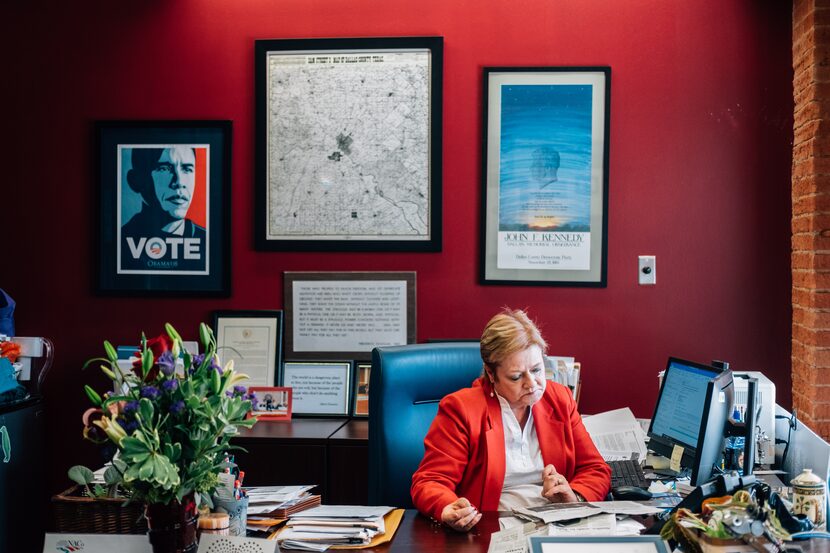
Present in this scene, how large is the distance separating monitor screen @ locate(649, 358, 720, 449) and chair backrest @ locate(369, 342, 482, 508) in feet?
2.21

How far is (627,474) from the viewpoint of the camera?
265 cm

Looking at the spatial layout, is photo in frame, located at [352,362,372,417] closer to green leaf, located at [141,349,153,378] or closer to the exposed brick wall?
the exposed brick wall

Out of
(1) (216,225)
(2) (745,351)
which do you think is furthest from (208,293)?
(2) (745,351)

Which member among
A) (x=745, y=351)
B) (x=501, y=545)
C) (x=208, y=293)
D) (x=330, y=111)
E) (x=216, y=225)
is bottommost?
(x=501, y=545)

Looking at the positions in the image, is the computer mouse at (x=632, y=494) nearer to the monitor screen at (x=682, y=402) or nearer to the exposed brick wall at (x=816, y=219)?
the monitor screen at (x=682, y=402)

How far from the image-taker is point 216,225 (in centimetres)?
372

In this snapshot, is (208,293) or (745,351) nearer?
(745,351)

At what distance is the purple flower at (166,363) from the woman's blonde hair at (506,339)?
1.08m

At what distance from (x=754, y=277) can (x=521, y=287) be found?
1.02 m

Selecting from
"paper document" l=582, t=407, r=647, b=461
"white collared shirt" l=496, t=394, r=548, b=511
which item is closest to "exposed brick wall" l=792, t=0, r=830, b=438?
"paper document" l=582, t=407, r=647, b=461

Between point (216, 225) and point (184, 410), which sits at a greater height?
point (216, 225)

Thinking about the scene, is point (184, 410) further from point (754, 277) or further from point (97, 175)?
point (754, 277)

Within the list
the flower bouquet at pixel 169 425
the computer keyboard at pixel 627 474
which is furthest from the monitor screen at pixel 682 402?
the flower bouquet at pixel 169 425

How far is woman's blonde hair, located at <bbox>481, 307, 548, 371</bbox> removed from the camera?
7.89 feet
